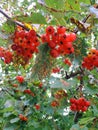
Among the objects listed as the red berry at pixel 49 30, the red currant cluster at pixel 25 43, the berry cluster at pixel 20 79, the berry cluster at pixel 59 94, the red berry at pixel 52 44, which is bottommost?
the red berry at pixel 52 44

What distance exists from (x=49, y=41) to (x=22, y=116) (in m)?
1.66

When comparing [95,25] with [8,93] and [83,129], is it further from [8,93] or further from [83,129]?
[8,93]

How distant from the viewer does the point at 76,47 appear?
48.1 inches

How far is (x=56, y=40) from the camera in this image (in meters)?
1.08

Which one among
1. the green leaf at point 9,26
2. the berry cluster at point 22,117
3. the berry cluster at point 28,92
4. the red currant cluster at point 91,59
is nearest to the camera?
the green leaf at point 9,26

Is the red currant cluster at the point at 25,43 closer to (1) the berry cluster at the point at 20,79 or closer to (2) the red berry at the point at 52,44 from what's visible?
(2) the red berry at the point at 52,44

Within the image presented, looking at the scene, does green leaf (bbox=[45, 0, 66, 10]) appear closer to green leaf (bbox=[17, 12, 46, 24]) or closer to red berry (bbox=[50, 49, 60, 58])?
green leaf (bbox=[17, 12, 46, 24])

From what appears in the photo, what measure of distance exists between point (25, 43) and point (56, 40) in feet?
0.47

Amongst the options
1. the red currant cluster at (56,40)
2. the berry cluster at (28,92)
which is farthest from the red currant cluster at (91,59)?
the berry cluster at (28,92)

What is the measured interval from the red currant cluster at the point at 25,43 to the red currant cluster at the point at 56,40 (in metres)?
0.07

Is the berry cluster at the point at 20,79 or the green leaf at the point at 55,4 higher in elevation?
the berry cluster at the point at 20,79

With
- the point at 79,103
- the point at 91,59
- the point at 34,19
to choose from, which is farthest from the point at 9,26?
the point at 79,103

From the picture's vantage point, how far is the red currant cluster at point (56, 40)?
1.07 m

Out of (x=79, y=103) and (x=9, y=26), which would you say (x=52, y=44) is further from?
(x=79, y=103)
